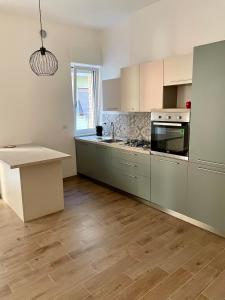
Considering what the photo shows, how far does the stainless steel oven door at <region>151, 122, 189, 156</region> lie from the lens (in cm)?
277

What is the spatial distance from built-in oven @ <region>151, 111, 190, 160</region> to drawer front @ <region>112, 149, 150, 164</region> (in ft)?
0.59

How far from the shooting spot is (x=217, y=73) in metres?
2.38

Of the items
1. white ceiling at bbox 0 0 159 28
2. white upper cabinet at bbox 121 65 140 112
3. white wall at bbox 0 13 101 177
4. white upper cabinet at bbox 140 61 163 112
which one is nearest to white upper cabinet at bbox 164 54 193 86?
white upper cabinet at bbox 140 61 163 112

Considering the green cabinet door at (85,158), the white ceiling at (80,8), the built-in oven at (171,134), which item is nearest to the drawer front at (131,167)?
the built-in oven at (171,134)

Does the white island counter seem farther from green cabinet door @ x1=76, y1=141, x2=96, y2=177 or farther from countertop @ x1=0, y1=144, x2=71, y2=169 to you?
green cabinet door @ x1=76, y1=141, x2=96, y2=177

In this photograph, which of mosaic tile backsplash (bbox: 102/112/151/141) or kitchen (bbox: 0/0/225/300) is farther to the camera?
mosaic tile backsplash (bbox: 102/112/151/141)

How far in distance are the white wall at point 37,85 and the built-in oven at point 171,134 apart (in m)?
2.03

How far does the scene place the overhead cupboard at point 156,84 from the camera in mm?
2902

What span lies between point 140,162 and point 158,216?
790 millimetres

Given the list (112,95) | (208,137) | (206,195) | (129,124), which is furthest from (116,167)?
(208,137)

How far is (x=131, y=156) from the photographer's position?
3.49m

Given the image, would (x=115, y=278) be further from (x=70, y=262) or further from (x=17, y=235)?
(x=17, y=235)

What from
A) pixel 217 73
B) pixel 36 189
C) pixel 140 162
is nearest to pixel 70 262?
pixel 36 189

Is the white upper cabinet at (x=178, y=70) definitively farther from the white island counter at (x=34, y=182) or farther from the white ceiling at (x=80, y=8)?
the white island counter at (x=34, y=182)
